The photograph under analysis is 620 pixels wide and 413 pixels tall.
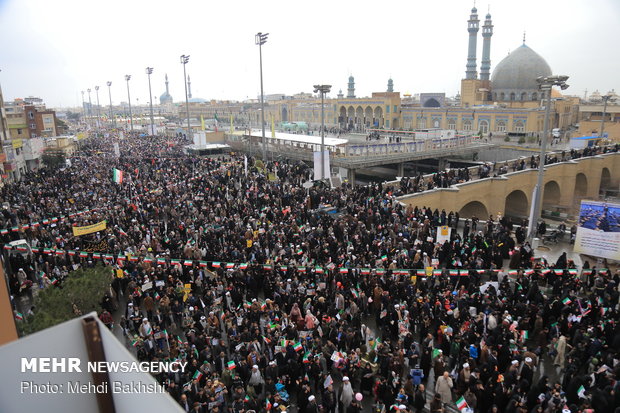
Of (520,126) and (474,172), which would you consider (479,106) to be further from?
(474,172)

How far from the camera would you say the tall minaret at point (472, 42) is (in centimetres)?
7806

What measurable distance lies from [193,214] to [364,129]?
4811 cm

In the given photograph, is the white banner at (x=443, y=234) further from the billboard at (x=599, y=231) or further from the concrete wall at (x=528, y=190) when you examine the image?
the concrete wall at (x=528, y=190)

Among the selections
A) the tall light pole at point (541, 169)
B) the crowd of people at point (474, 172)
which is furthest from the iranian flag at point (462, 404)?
the crowd of people at point (474, 172)

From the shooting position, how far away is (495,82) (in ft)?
220

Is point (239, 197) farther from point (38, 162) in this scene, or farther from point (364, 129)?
point (364, 129)

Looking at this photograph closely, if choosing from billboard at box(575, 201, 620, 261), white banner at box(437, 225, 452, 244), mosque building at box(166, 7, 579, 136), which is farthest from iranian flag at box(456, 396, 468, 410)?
mosque building at box(166, 7, 579, 136)

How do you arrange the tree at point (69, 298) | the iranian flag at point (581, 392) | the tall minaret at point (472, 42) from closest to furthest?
the iranian flag at point (581, 392)
the tree at point (69, 298)
the tall minaret at point (472, 42)

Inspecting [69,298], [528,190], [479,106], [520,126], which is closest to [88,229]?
[69,298]

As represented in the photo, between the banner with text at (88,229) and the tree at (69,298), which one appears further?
the banner with text at (88,229)

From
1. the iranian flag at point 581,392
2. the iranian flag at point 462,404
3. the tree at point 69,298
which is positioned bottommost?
the iranian flag at point 462,404

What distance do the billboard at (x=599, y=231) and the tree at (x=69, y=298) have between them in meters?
13.4

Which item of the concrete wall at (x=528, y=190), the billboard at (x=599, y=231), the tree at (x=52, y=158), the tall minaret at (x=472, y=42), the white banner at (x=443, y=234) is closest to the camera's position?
the billboard at (x=599, y=231)

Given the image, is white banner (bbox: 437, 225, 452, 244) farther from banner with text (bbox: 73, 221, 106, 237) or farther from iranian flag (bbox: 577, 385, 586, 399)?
banner with text (bbox: 73, 221, 106, 237)
